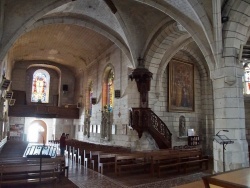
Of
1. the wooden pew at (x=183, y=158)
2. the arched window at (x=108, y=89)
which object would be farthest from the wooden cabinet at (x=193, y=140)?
the arched window at (x=108, y=89)

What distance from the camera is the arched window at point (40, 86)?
20.5 metres

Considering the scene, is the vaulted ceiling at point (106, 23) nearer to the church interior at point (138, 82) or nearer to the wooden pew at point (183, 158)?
the church interior at point (138, 82)

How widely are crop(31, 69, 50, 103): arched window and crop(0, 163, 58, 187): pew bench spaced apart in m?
16.1

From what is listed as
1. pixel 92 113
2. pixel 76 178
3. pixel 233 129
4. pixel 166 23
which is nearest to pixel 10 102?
pixel 92 113

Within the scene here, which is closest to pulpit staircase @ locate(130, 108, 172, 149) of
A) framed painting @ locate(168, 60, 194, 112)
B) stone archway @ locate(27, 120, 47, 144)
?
framed painting @ locate(168, 60, 194, 112)

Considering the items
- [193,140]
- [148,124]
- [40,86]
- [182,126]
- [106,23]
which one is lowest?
[193,140]

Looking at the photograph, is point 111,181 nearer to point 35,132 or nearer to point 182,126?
point 182,126

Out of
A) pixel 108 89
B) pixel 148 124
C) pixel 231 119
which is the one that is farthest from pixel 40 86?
pixel 231 119

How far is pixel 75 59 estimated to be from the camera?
18453 mm

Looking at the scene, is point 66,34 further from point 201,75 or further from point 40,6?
point 201,75

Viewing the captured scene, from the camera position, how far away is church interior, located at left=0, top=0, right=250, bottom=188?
634 centimetres

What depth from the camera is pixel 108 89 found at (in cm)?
1492

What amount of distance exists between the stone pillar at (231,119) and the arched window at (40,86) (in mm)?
17607

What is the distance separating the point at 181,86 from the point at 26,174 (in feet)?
32.8
